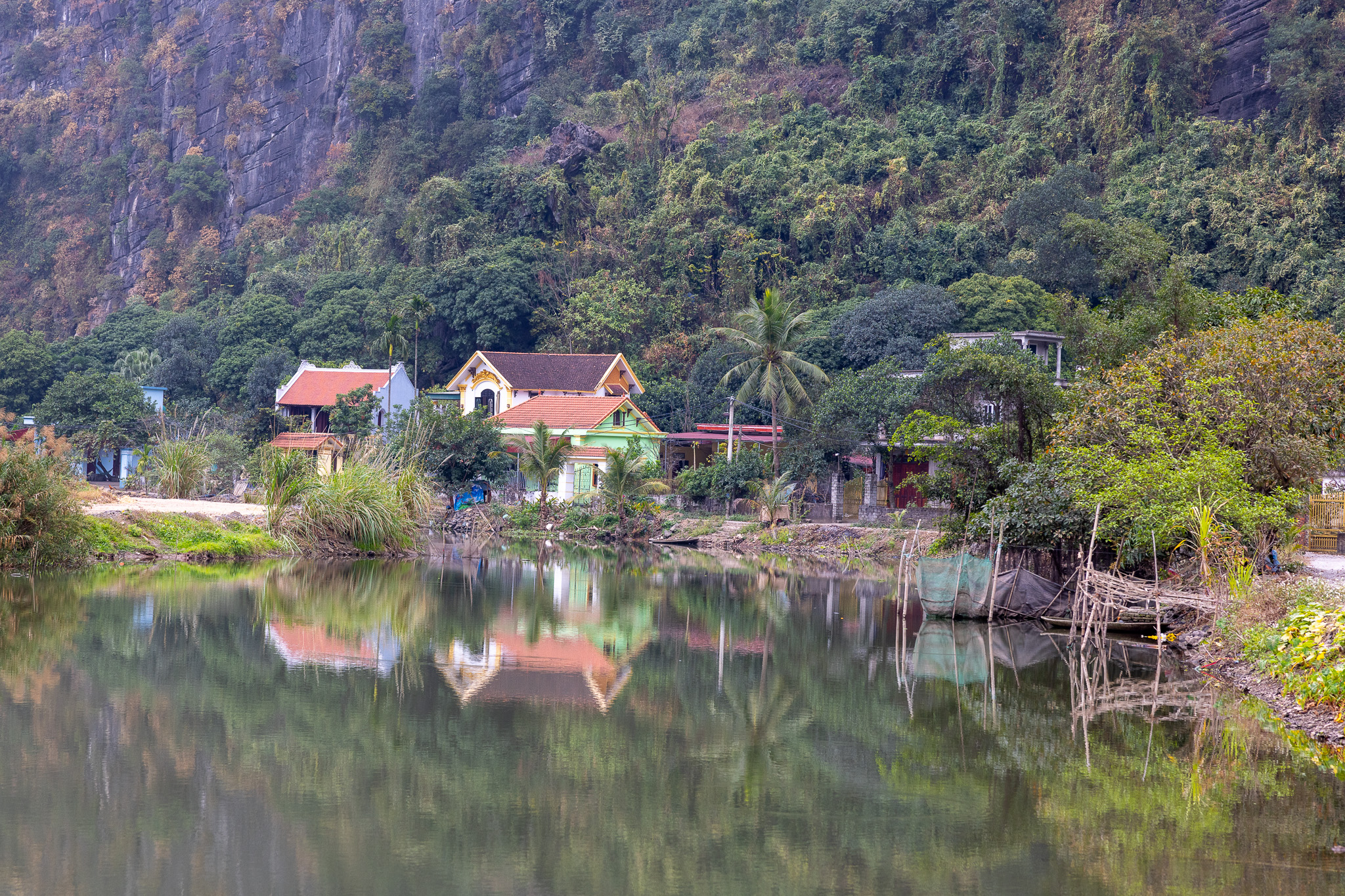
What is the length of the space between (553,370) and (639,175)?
17856mm

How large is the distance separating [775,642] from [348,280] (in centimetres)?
5677

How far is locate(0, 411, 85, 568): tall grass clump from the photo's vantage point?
21.8 meters

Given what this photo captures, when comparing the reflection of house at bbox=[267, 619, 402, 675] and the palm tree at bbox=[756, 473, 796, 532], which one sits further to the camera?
the palm tree at bbox=[756, 473, 796, 532]

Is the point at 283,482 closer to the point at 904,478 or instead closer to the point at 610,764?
the point at 610,764

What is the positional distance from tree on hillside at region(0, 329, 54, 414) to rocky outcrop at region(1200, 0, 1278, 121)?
61131 mm

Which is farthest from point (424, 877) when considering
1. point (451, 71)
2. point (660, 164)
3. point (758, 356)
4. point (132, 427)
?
point (451, 71)

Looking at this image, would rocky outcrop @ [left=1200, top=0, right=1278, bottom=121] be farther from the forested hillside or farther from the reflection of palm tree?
the reflection of palm tree

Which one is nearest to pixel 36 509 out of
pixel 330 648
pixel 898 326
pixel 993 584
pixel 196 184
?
pixel 330 648

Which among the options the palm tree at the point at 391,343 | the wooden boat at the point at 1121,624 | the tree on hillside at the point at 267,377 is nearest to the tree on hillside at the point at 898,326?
the palm tree at the point at 391,343

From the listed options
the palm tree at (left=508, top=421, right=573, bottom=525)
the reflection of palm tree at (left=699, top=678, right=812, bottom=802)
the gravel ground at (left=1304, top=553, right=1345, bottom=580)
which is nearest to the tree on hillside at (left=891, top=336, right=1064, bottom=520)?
the gravel ground at (left=1304, top=553, right=1345, bottom=580)

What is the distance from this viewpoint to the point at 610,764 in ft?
33.4

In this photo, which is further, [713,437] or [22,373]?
[22,373]

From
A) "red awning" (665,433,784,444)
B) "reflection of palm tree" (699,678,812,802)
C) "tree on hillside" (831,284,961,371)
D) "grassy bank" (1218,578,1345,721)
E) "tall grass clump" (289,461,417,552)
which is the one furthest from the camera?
"red awning" (665,433,784,444)

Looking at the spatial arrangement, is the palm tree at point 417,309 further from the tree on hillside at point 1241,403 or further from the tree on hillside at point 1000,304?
the tree on hillside at point 1241,403
